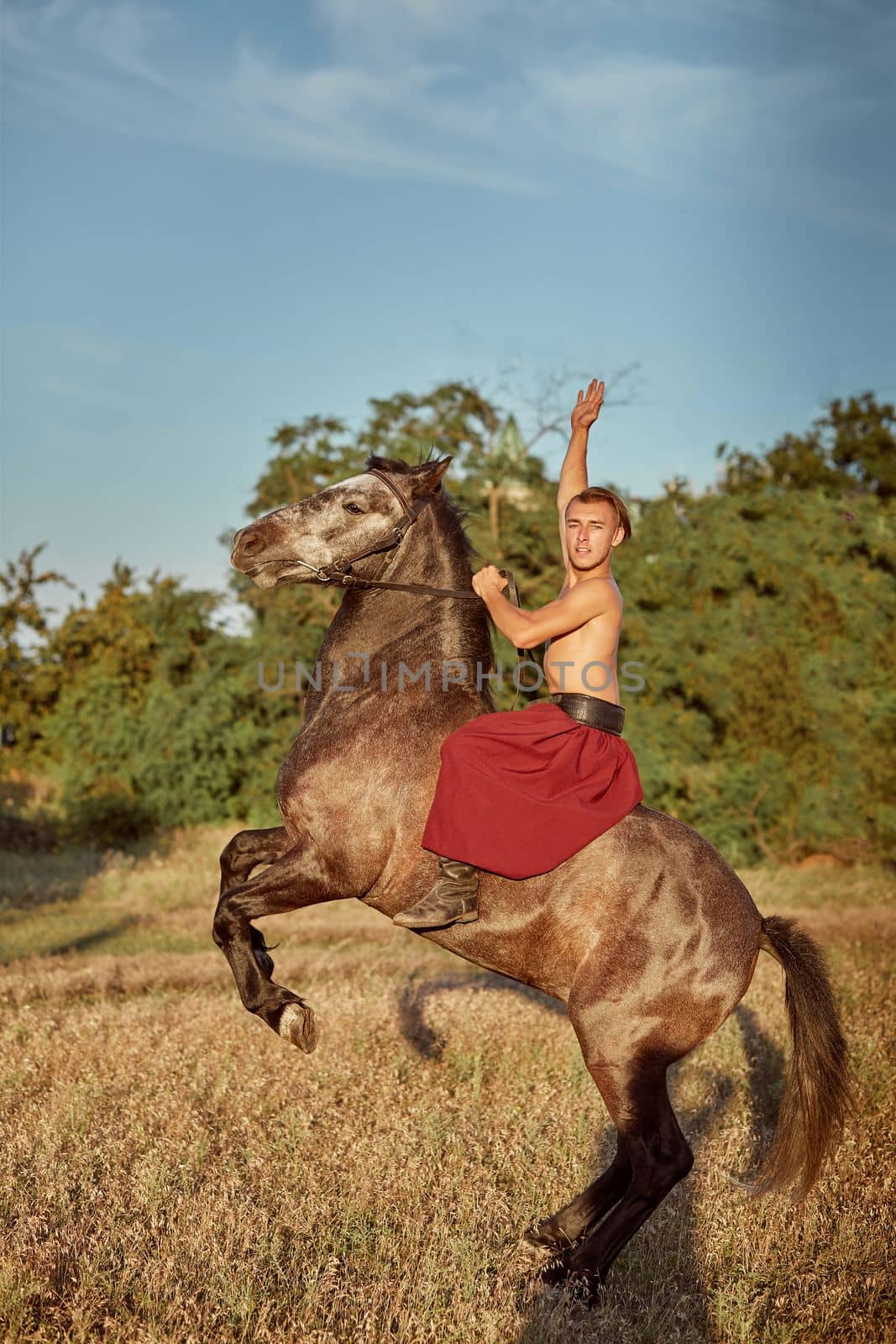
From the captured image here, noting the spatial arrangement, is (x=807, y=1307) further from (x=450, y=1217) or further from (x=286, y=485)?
(x=286, y=485)

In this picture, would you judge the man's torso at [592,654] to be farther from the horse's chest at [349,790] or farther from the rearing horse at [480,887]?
the horse's chest at [349,790]

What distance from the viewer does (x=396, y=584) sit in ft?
16.2

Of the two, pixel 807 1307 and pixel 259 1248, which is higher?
pixel 259 1248

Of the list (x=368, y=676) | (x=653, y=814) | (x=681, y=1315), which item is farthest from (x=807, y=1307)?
(x=368, y=676)

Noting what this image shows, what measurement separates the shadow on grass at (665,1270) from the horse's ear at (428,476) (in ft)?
10.7

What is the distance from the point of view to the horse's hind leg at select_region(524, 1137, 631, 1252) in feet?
14.5

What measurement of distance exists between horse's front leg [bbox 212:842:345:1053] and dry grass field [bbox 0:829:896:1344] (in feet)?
2.57

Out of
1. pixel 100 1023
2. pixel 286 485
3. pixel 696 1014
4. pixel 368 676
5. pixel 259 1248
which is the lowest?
pixel 100 1023

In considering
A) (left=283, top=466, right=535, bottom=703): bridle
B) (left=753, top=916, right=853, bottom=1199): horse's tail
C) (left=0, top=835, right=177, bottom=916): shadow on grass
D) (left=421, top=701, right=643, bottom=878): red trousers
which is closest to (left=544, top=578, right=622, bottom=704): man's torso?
(left=421, top=701, right=643, bottom=878): red trousers

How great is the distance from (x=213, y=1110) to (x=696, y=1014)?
2.95 meters

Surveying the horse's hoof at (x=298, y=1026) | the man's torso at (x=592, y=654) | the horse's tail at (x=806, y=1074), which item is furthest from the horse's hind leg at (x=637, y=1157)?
the man's torso at (x=592, y=654)

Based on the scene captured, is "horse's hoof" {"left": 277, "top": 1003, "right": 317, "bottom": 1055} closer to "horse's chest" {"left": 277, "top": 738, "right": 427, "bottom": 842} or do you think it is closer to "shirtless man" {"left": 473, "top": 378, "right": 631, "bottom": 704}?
"horse's chest" {"left": 277, "top": 738, "right": 427, "bottom": 842}

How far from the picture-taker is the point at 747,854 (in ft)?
60.0

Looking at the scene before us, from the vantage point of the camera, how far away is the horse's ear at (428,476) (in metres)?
4.99
